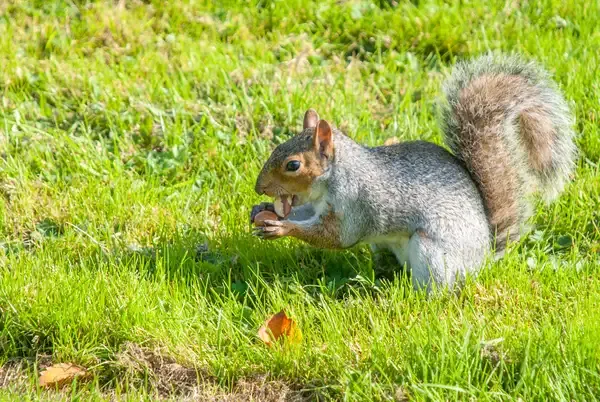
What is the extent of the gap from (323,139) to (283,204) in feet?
0.75

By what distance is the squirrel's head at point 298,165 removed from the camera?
2730mm

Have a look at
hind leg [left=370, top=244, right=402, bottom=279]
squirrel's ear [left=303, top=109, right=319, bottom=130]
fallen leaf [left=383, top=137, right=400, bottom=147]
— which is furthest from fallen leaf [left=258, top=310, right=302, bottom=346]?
fallen leaf [left=383, top=137, right=400, bottom=147]

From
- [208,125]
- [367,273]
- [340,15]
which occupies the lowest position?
[367,273]

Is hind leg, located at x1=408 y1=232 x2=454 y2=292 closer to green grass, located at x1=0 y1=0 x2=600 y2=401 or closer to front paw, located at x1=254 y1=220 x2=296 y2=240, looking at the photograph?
green grass, located at x1=0 y1=0 x2=600 y2=401

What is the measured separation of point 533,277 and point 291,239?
0.79m

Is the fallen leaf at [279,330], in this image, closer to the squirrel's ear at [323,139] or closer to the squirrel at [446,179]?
the squirrel at [446,179]

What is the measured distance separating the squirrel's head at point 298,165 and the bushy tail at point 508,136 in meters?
0.43

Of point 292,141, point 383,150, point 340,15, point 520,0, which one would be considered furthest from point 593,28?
point 292,141

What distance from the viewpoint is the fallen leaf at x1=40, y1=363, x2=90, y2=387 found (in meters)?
2.43

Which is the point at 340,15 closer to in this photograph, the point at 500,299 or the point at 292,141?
the point at 292,141

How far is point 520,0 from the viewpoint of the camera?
166 inches

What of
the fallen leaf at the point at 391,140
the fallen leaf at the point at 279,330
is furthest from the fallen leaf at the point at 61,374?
the fallen leaf at the point at 391,140

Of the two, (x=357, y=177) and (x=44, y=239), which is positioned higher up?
(x=357, y=177)

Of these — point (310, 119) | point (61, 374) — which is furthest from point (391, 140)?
point (61, 374)
